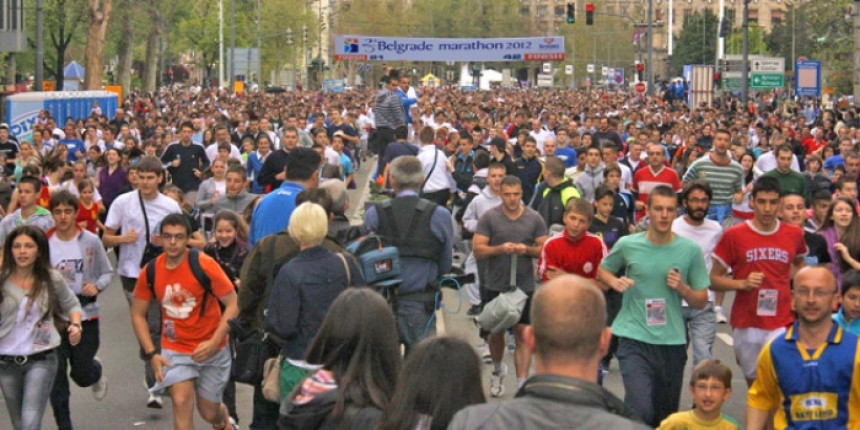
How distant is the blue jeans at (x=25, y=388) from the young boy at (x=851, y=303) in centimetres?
408

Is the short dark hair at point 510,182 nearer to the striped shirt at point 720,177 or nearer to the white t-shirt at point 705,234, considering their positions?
the white t-shirt at point 705,234

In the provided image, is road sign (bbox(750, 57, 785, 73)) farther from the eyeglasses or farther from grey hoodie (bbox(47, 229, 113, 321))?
the eyeglasses

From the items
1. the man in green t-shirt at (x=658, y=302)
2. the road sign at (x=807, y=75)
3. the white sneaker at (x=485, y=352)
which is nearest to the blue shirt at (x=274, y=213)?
the man in green t-shirt at (x=658, y=302)

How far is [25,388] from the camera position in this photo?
798 centimetres

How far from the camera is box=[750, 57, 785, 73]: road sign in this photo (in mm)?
49406

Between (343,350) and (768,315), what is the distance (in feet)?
12.5

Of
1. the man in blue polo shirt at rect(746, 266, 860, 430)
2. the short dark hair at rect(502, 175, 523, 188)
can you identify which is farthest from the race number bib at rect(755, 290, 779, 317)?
the short dark hair at rect(502, 175, 523, 188)

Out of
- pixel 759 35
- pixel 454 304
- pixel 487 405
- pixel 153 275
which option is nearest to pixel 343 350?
pixel 487 405

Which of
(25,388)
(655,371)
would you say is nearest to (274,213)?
(25,388)

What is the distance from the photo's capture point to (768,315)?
26.9 ft

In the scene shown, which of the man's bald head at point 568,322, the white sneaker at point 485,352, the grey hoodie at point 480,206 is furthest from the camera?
the grey hoodie at point 480,206

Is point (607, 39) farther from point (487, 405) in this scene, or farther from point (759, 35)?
point (487, 405)

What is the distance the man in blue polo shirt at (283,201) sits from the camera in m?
8.85

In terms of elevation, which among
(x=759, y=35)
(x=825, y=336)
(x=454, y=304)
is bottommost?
(x=454, y=304)
